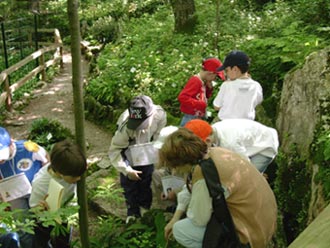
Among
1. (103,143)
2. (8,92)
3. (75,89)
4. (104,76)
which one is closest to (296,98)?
(75,89)

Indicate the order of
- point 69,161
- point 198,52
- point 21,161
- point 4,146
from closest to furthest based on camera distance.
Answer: point 69,161 < point 4,146 < point 21,161 < point 198,52

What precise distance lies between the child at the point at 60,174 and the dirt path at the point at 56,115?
368cm

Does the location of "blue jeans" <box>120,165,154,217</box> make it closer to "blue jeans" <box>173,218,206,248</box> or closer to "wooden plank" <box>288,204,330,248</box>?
"blue jeans" <box>173,218,206,248</box>

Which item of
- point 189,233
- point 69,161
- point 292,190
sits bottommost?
point 292,190

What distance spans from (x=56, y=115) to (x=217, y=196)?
284 inches

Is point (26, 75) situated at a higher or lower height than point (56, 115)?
higher

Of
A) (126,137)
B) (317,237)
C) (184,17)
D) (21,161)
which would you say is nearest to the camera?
(317,237)

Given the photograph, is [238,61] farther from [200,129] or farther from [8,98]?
[8,98]

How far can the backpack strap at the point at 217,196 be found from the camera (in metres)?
2.76

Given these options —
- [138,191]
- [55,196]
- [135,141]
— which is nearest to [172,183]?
[135,141]

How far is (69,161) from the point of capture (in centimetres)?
303

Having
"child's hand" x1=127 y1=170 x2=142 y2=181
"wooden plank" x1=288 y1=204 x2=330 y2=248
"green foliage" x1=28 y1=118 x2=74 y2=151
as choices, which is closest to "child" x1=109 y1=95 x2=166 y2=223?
"child's hand" x1=127 y1=170 x2=142 y2=181

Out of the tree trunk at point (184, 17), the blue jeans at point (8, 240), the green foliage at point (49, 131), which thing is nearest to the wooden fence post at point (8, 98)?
the green foliage at point (49, 131)

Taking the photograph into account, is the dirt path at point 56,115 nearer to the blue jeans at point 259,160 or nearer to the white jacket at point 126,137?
the white jacket at point 126,137
